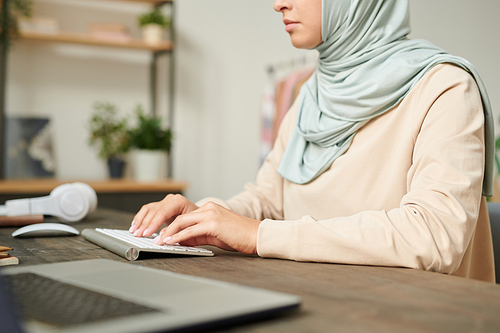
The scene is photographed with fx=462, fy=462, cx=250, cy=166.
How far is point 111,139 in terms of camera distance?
9.19ft

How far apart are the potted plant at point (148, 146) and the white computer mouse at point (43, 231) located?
1.78 m

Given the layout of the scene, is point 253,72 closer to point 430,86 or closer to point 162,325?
point 430,86

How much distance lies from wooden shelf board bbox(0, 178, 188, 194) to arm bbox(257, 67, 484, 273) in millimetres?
1914

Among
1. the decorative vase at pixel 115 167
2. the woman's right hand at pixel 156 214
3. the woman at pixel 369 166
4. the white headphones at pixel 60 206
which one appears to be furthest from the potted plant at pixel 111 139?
the woman's right hand at pixel 156 214

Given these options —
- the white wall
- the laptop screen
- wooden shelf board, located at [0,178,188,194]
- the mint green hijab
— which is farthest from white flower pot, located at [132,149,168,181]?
the laptop screen

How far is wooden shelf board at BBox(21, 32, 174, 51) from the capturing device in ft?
8.50

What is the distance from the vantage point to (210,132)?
3227mm

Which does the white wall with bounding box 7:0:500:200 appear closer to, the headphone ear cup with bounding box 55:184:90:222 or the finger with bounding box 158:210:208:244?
the headphone ear cup with bounding box 55:184:90:222

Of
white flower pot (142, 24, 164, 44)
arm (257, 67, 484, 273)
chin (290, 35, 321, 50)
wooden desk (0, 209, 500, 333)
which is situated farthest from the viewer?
white flower pot (142, 24, 164, 44)

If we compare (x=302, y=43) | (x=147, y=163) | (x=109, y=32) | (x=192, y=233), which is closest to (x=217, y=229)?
(x=192, y=233)

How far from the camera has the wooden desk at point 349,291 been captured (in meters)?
0.41

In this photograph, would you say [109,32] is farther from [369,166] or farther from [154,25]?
[369,166]

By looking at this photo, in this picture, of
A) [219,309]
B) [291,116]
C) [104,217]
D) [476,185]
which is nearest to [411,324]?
[219,309]

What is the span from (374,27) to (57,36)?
2087mm
